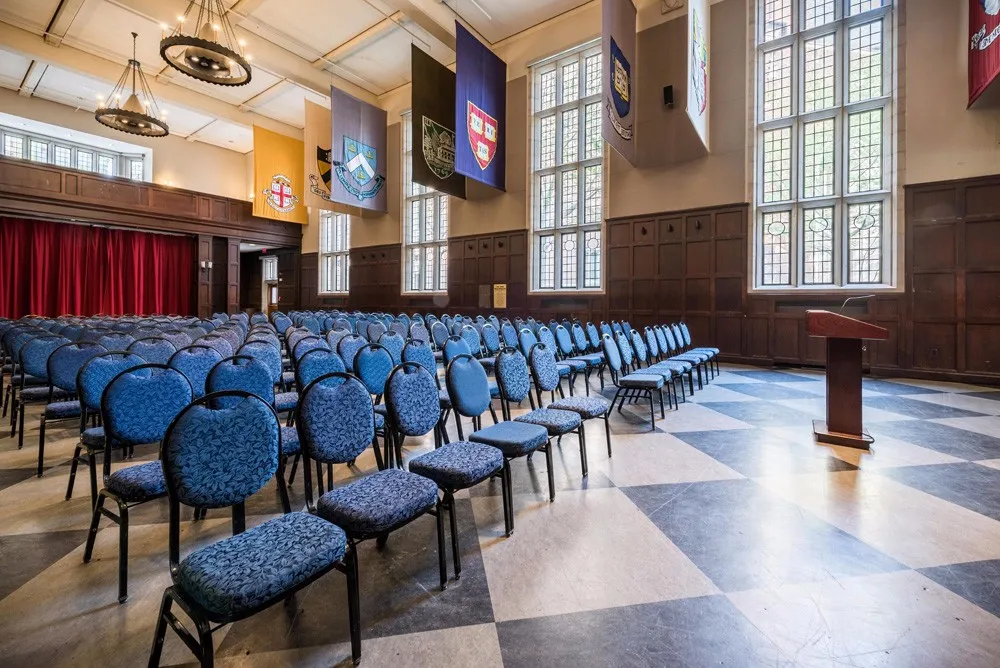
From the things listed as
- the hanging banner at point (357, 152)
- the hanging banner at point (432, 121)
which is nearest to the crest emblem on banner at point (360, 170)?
the hanging banner at point (357, 152)

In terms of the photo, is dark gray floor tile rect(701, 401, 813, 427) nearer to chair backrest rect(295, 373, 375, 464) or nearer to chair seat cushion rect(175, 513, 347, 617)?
chair backrest rect(295, 373, 375, 464)

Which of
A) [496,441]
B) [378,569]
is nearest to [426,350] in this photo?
[496,441]

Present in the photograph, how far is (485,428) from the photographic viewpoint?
9.77 ft

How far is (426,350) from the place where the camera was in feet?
13.2

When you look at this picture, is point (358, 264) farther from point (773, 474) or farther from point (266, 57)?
point (773, 474)

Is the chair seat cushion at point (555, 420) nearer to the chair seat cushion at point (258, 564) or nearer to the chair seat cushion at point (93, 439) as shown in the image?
the chair seat cushion at point (258, 564)

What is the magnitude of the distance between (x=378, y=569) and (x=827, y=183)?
1005 cm

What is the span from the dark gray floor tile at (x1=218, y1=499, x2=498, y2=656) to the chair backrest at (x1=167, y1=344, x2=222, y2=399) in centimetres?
211

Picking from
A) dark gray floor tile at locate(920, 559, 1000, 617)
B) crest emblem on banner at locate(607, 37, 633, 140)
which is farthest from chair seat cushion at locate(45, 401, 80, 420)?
crest emblem on banner at locate(607, 37, 633, 140)

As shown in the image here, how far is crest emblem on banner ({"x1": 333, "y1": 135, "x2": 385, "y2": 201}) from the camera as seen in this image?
11.5 metres

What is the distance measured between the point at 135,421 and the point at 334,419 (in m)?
1.14

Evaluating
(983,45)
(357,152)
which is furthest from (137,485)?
(357,152)

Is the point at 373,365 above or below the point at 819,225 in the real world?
below

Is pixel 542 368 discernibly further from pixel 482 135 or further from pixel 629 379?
pixel 482 135
